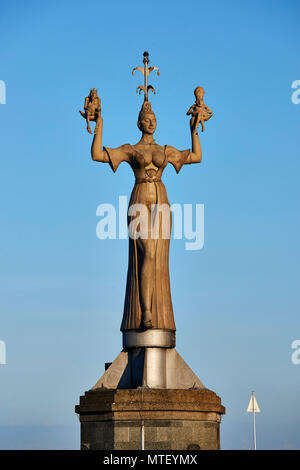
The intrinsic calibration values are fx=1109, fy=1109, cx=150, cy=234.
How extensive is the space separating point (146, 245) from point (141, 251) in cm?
23

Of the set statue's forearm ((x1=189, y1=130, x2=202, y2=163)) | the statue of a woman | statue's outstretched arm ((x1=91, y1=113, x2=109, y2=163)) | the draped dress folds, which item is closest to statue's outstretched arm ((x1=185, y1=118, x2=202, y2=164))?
statue's forearm ((x1=189, y1=130, x2=202, y2=163))

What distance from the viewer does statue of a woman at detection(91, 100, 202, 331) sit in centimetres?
2958

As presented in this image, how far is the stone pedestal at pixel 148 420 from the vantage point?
27781 mm

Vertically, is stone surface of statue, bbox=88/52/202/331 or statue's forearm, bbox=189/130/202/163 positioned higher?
statue's forearm, bbox=189/130/202/163

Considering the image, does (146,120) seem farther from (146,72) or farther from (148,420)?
(148,420)

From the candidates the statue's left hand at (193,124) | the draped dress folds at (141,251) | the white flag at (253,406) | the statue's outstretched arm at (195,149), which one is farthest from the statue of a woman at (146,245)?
the white flag at (253,406)

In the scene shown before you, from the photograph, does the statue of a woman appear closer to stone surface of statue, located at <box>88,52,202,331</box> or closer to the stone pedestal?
stone surface of statue, located at <box>88,52,202,331</box>

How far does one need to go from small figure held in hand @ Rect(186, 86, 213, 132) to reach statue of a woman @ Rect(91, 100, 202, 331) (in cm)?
113

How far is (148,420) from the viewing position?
27.8 m

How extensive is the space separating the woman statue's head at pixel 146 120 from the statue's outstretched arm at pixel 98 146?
1.24 meters

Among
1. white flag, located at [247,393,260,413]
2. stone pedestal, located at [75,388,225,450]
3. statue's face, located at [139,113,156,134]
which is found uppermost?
statue's face, located at [139,113,156,134]
